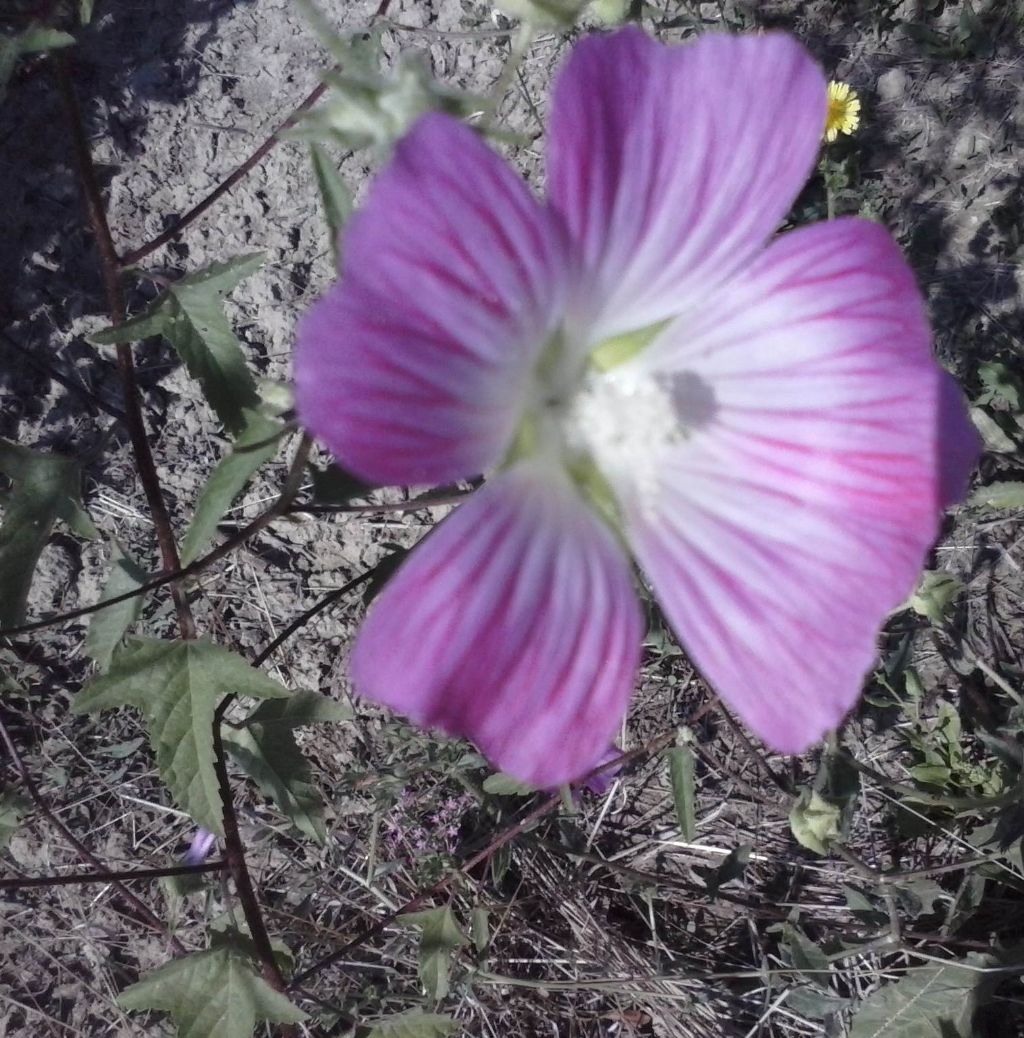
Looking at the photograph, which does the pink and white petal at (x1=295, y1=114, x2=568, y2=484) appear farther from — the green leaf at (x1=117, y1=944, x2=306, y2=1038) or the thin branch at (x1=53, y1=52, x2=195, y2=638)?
the green leaf at (x1=117, y1=944, x2=306, y2=1038)

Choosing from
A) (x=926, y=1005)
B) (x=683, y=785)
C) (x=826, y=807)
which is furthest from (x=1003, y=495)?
(x=926, y=1005)

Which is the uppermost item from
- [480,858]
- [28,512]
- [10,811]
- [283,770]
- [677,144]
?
[28,512]

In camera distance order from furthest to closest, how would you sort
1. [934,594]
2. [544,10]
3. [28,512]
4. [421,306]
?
[934,594] < [28,512] < [544,10] < [421,306]

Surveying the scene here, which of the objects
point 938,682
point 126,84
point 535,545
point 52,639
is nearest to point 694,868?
point 938,682

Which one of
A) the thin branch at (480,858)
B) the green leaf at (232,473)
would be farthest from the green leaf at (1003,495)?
the green leaf at (232,473)

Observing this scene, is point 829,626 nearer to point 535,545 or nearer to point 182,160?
point 535,545

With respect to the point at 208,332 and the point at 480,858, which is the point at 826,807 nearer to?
the point at 480,858
